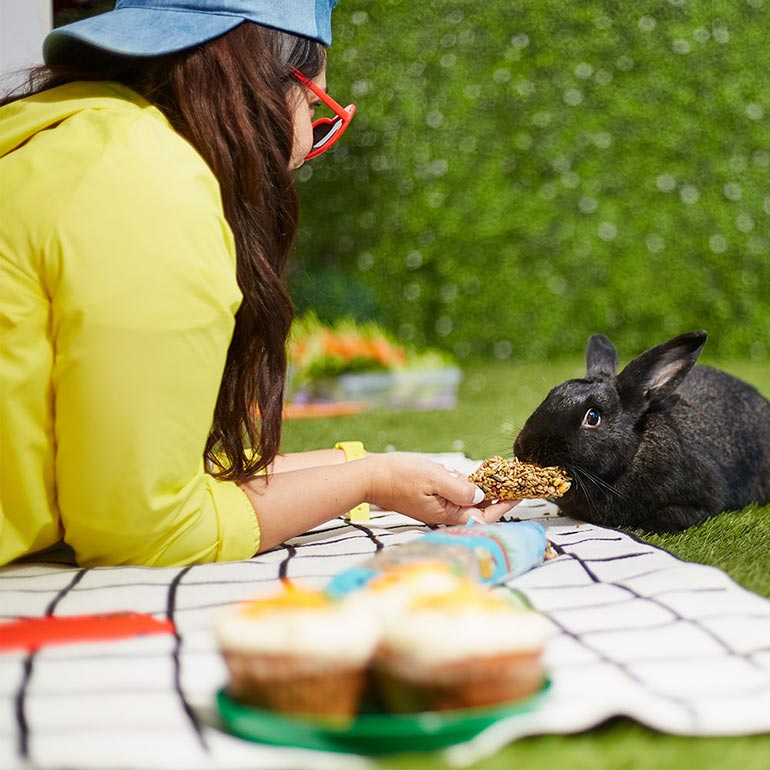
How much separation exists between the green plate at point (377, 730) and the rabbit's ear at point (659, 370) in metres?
1.27

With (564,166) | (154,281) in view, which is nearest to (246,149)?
(154,281)

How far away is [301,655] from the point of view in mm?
1036

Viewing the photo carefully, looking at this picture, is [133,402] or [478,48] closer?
[133,402]

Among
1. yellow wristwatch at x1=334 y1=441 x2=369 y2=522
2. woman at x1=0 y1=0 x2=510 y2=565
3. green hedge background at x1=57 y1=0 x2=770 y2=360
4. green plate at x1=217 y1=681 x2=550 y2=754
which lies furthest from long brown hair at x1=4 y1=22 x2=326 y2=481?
green hedge background at x1=57 y1=0 x2=770 y2=360

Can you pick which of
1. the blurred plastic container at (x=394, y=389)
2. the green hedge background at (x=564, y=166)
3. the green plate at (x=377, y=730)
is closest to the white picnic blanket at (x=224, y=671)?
the green plate at (x=377, y=730)

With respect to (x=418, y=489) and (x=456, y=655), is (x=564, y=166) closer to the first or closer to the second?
(x=418, y=489)

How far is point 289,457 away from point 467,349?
349 centimetres

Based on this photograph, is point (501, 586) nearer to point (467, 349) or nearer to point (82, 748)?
point (82, 748)

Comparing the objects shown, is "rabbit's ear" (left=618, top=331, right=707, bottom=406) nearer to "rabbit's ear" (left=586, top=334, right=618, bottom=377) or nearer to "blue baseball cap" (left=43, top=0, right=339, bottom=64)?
"rabbit's ear" (left=586, top=334, right=618, bottom=377)

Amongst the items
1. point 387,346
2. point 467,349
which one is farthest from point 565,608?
point 467,349

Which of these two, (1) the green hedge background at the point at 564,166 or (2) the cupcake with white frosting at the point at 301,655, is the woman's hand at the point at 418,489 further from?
(1) the green hedge background at the point at 564,166

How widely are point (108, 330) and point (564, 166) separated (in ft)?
14.6

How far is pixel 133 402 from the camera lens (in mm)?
1578

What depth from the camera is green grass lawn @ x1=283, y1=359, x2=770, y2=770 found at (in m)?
1.10
